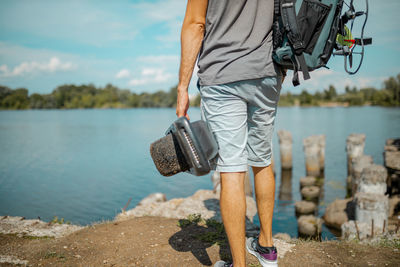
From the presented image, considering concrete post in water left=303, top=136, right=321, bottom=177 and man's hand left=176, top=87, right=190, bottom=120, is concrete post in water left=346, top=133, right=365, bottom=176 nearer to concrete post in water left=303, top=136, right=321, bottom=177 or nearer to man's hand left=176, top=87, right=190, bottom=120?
concrete post in water left=303, top=136, right=321, bottom=177

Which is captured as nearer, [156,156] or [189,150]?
[189,150]

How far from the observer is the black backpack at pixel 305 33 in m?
2.22

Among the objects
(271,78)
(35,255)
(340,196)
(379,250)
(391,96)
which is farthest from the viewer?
(391,96)

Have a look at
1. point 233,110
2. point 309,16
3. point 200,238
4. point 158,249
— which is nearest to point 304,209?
point 200,238

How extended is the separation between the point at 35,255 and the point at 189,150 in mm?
2381

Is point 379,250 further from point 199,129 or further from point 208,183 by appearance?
point 208,183

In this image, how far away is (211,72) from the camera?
2.33m

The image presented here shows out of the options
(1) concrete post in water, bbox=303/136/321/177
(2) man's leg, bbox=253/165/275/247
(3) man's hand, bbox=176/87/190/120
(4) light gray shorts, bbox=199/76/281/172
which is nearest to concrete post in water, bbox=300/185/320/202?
(1) concrete post in water, bbox=303/136/321/177

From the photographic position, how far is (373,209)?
627 centimetres

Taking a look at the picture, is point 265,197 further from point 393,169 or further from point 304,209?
point 304,209

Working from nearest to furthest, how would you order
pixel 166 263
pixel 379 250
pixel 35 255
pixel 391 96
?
pixel 166 263 → pixel 35 255 → pixel 379 250 → pixel 391 96

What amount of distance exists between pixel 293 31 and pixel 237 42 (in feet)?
1.43

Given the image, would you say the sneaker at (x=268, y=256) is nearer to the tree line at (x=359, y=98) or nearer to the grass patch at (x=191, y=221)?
the grass patch at (x=191, y=221)

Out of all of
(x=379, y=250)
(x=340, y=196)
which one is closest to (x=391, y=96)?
(x=340, y=196)
